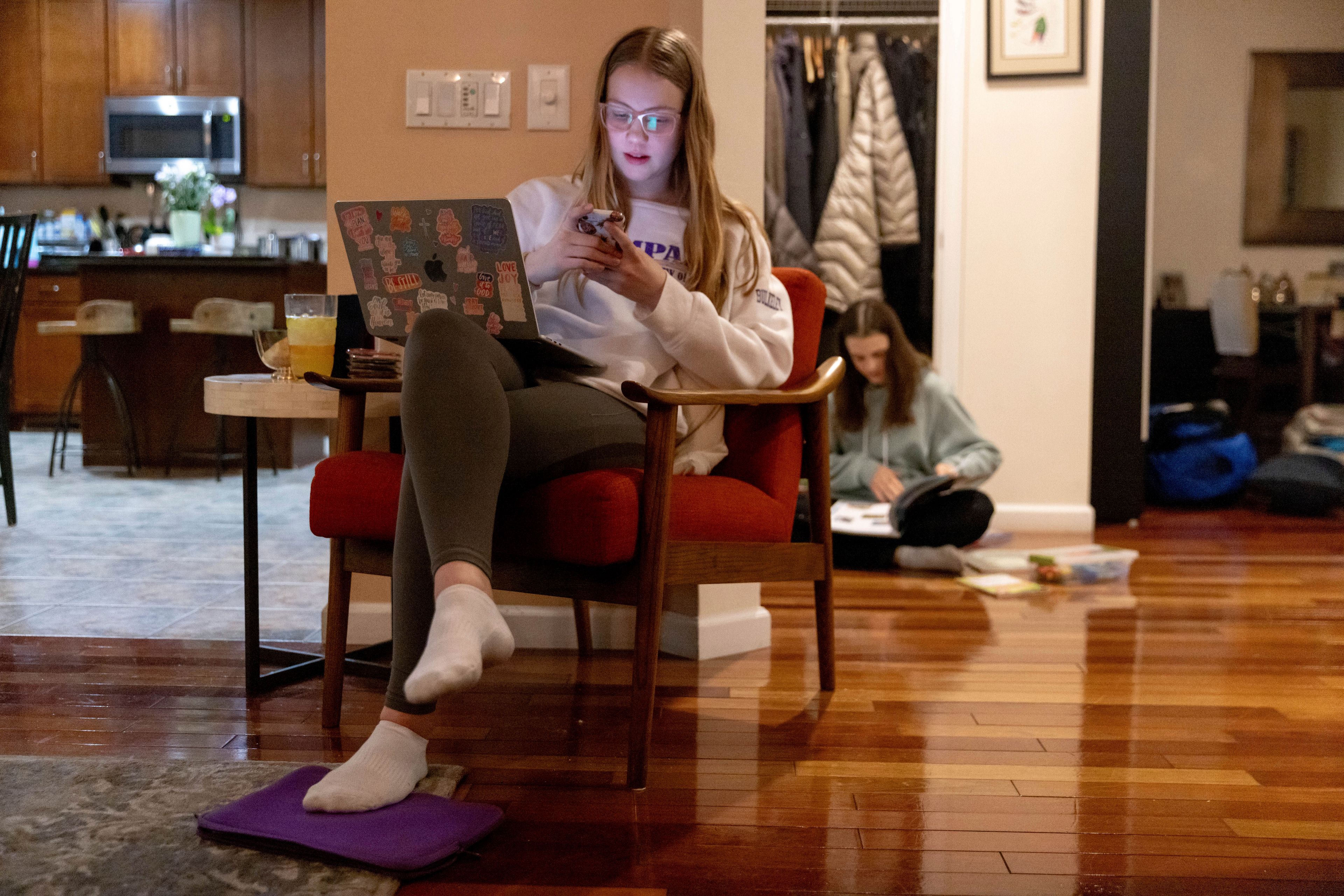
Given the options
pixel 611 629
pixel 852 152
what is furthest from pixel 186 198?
pixel 611 629

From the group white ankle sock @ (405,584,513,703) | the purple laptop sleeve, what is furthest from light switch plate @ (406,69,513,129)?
the purple laptop sleeve

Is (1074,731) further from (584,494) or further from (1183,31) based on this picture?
(1183,31)

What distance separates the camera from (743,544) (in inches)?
69.9

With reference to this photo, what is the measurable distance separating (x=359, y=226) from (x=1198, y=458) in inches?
146

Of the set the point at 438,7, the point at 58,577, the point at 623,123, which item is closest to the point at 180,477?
the point at 58,577

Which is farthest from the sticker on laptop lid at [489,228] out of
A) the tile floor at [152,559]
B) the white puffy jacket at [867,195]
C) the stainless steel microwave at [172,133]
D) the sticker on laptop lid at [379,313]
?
the stainless steel microwave at [172,133]

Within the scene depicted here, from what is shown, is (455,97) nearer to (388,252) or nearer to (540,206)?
(540,206)

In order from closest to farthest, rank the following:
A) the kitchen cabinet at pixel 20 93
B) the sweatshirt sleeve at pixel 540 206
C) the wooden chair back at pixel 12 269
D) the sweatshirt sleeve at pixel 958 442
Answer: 1. the sweatshirt sleeve at pixel 540 206
2. the sweatshirt sleeve at pixel 958 442
3. the wooden chair back at pixel 12 269
4. the kitchen cabinet at pixel 20 93

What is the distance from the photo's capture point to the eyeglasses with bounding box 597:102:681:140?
5.97 ft

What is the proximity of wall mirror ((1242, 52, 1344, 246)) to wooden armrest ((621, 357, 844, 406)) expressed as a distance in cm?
454

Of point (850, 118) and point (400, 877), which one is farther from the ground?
point (850, 118)

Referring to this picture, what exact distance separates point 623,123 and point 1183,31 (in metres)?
4.82

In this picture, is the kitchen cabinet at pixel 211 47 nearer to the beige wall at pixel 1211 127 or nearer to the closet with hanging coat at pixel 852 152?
the closet with hanging coat at pixel 852 152

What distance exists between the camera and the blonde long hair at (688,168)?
5.97ft
